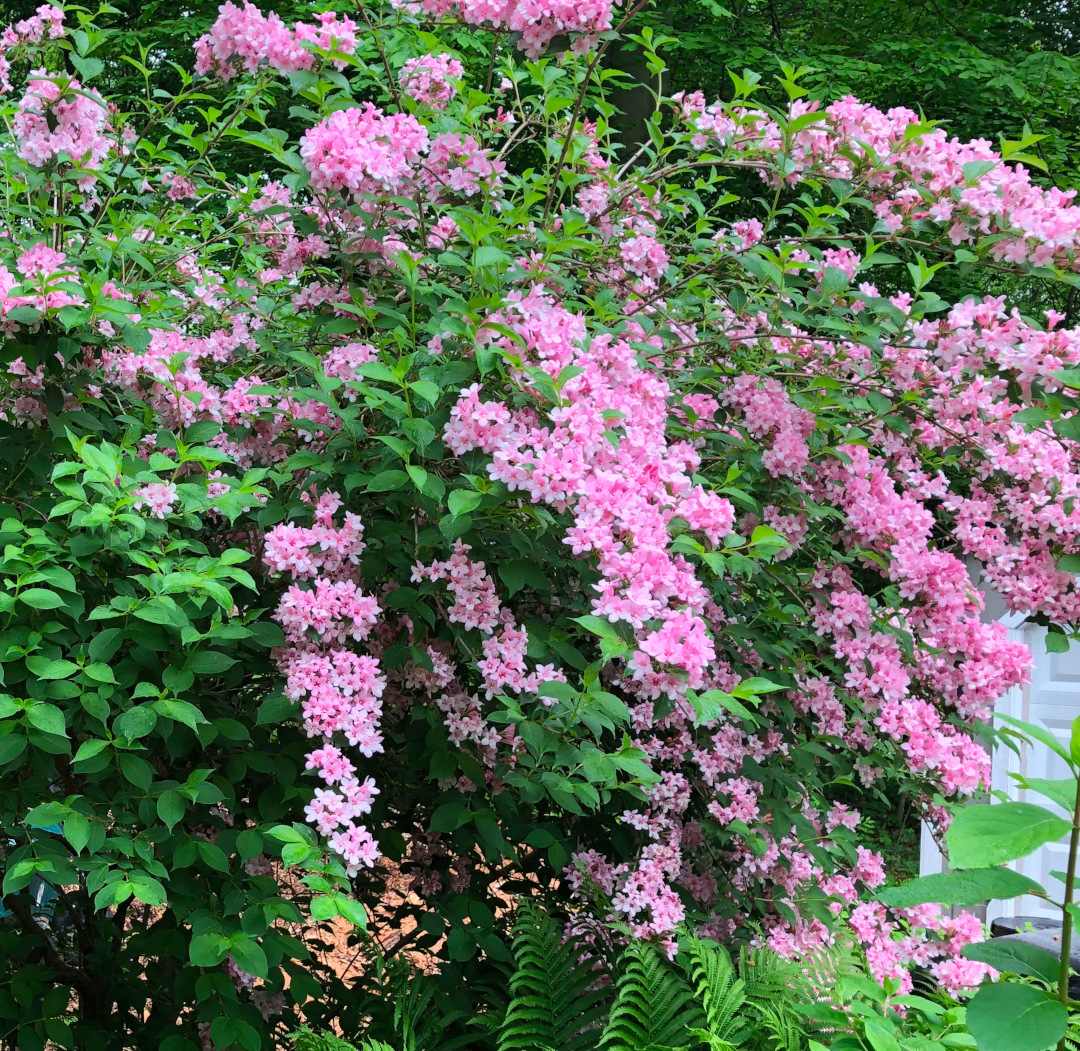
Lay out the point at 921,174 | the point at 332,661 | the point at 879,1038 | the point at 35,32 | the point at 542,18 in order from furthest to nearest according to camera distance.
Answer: the point at 35,32
the point at 921,174
the point at 542,18
the point at 332,661
the point at 879,1038

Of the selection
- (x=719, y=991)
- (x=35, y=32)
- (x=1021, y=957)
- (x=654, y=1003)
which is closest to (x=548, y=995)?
(x=654, y=1003)

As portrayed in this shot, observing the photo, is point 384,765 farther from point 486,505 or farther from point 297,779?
point 486,505

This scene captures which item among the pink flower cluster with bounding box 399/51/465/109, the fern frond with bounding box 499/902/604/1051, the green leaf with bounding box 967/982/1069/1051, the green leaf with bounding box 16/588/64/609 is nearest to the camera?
the green leaf with bounding box 967/982/1069/1051

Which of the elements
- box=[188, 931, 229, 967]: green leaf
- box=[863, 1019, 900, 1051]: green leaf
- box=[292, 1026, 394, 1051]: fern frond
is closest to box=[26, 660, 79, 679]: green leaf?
box=[188, 931, 229, 967]: green leaf

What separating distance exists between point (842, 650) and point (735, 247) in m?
1.06

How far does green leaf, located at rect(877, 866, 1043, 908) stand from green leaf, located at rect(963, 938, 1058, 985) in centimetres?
9

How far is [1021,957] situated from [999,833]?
309mm

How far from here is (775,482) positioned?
2686 millimetres

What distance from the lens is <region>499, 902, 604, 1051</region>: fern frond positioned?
220 cm

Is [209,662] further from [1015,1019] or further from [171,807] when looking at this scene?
[1015,1019]

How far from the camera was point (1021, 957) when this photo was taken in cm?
129

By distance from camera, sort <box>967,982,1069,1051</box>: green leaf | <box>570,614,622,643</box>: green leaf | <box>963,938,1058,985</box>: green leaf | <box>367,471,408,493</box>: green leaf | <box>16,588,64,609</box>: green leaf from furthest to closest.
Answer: <box>367,471,408,493</box>: green leaf < <box>16,588,64,609</box>: green leaf < <box>570,614,622,643</box>: green leaf < <box>963,938,1058,985</box>: green leaf < <box>967,982,1069,1051</box>: green leaf

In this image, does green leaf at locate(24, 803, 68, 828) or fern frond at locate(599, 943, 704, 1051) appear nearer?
green leaf at locate(24, 803, 68, 828)

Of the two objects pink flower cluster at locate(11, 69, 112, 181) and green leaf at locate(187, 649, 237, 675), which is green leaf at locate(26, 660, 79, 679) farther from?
pink flower cluster at locate(11, 69, 112, 181)
